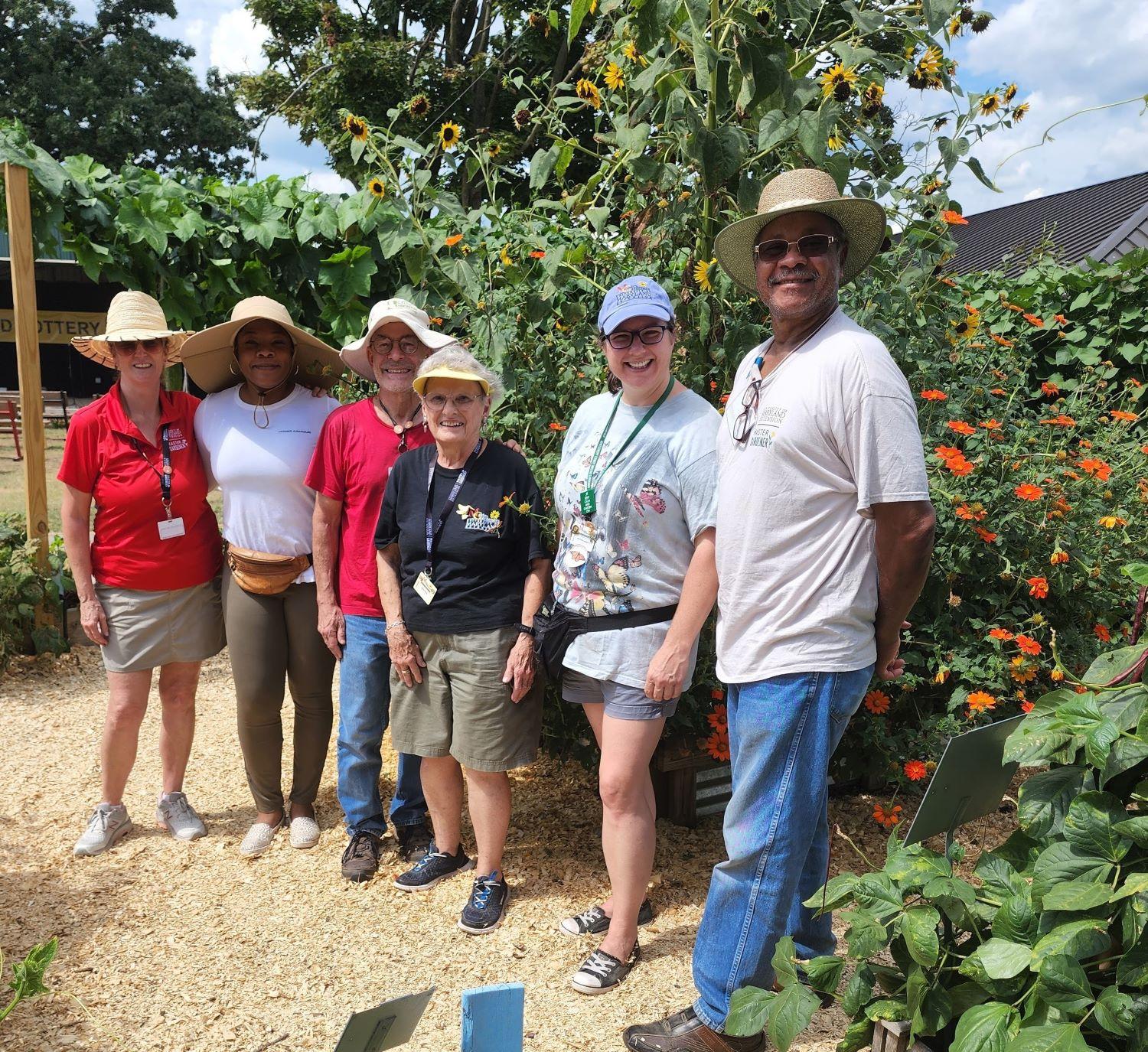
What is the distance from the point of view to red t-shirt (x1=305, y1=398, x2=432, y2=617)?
3.06m

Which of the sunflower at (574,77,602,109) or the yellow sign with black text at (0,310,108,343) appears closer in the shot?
the sunflower at (574,77,602,109)

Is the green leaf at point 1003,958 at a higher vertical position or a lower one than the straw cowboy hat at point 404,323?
lower

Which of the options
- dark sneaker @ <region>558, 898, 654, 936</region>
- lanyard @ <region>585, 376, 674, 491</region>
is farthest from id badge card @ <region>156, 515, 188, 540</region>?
dark sneaker @ <region>558, 898, 654, 936</region>

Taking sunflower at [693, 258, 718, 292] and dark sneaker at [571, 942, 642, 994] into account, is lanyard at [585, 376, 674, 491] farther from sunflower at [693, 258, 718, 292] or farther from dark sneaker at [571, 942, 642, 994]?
dark sneaker at [571, 942, 642, 994]

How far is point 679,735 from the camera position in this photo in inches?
127

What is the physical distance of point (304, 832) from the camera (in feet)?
11.2

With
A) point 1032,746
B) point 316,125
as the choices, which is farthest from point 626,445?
point 316,125

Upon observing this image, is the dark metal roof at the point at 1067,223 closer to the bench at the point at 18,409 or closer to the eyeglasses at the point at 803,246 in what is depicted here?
the eyeglasses at the point at 803,246

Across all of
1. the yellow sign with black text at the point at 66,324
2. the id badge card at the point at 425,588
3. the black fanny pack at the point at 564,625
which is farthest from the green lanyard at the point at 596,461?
the yellow sign with black text at the point at 66,324

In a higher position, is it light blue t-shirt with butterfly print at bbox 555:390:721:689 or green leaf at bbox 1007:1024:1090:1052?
light blue t-shirt with butterfly print at bbox 555:390:721:689

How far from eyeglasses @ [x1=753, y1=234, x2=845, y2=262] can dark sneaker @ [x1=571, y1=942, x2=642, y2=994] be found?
1.86 meters

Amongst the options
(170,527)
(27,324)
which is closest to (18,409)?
(27,324)

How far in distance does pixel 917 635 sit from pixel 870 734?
0.39 m

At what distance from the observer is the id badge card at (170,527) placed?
3.24 m
